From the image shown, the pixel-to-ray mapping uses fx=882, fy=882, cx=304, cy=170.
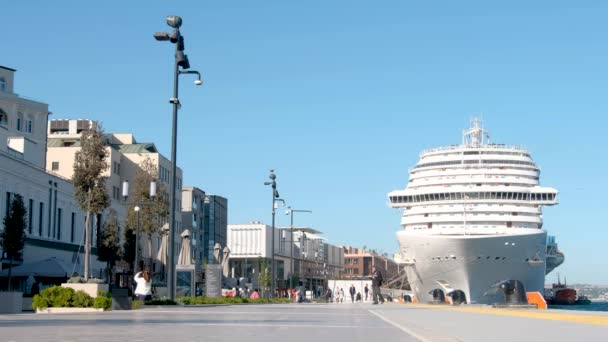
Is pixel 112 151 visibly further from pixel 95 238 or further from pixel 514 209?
pixel 514 209

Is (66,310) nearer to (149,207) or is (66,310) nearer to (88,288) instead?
(88,288)

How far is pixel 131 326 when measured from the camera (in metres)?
14.8

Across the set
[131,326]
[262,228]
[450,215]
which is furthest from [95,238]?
[262,228]

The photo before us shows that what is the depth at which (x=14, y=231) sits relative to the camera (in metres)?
49.5

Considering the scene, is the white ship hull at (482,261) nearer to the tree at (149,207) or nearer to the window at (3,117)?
the tree at (149,207)

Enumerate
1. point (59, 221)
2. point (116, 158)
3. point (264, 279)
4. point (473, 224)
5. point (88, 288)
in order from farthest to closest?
point (116, 158) → point (264, 279) → point (473, 224) → point (59, 221) → point (88, 288)

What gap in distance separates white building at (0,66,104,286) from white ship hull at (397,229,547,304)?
26800mm

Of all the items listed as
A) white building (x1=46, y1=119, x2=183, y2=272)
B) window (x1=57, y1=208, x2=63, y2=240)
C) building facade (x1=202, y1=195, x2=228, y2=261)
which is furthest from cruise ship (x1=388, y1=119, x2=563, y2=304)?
building facade (x1=202, y1=195, x2=228, y2=261)

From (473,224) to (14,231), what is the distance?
34.9m

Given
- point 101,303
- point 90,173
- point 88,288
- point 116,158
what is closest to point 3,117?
point 116,158

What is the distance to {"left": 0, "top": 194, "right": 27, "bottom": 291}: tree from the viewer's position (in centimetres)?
4906

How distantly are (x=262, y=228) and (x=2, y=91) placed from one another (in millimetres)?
77306

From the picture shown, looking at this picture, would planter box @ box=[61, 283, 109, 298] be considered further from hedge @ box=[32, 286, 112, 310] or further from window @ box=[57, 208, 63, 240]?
window @ box=[57, 208, 63, 240]

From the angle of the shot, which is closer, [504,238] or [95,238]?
[504,238]
